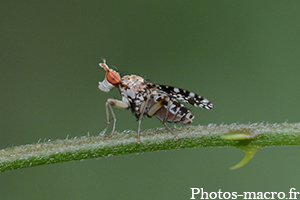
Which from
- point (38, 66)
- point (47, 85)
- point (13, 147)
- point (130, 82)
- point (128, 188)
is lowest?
point (13, 147)

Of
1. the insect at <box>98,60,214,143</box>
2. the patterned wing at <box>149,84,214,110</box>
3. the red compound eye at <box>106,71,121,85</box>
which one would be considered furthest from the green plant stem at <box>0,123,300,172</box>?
the red compound eye at <box>106,71,121,85</box>

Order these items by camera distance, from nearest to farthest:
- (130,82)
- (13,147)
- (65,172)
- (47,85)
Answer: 1. (13,147)
2. (130,82)
3. (65,172)
4. (47,85)

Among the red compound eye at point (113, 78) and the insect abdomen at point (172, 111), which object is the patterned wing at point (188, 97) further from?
the red compound eye at point (113, 78)

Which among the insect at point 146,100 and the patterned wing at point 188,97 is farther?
the insect at point 146,100

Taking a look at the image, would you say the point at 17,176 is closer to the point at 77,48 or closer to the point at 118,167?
the point at 118,167

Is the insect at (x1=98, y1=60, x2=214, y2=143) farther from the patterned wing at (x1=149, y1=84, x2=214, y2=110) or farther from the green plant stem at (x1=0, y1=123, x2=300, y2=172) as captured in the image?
the green plant stem at (x1=0, y1=123, x2=300, y2=172)

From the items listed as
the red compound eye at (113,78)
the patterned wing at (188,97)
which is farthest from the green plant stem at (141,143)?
the red compound eye at (113,78)

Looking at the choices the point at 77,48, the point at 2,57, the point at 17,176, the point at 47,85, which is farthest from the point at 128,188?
the point at 2,57

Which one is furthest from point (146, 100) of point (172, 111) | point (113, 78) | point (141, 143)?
point (141, 143)

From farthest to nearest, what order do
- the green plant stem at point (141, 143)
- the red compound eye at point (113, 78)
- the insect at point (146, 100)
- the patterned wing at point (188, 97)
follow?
the red compound eye at point (113, 78) → the insect at point (146, 100) → the patterned wing at point (188, 97) → the green plant stem at point (141, 143)
